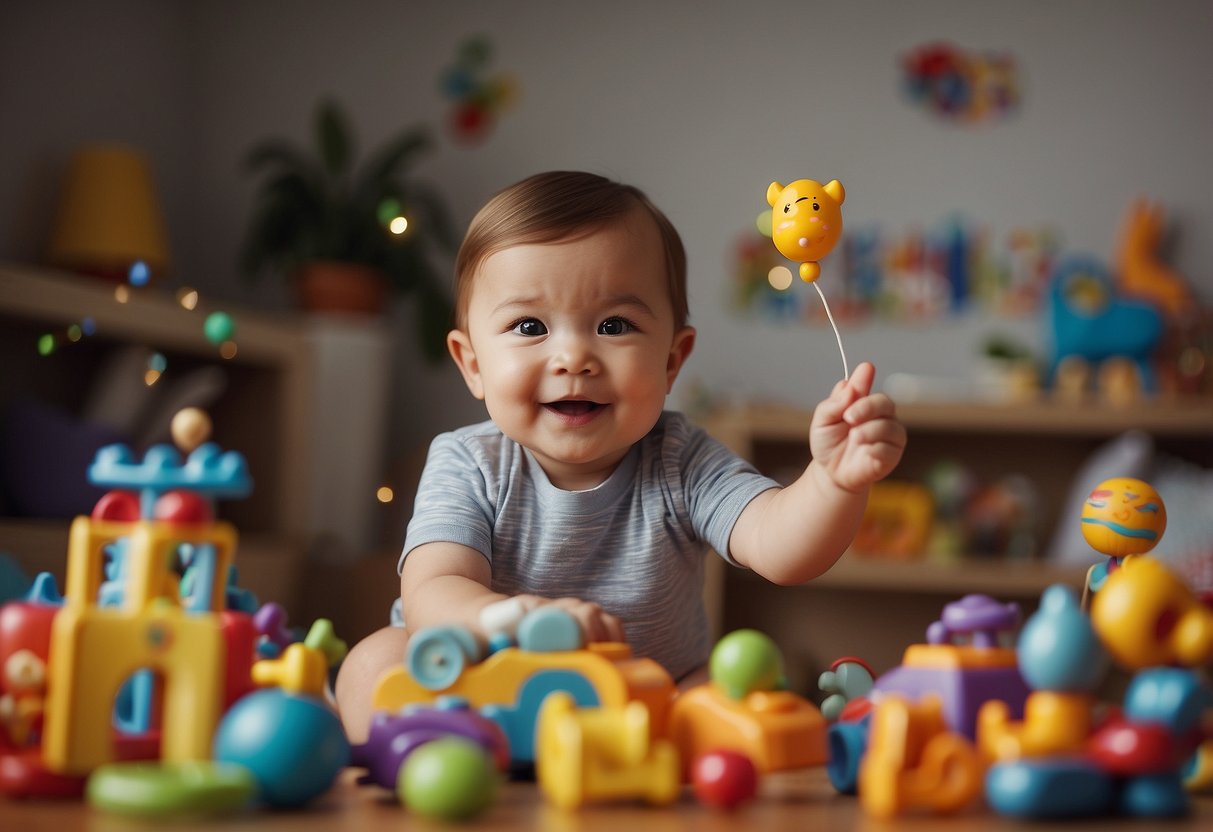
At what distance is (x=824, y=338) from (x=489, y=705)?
2.59m

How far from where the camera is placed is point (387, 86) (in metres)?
3.43

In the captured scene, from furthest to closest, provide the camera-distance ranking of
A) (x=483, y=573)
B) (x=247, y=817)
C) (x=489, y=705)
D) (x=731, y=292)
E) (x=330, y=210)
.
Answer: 1. (x=731, y=292)
2. (x=330, y=210)
3. (x=483, y=573)
4. (x=489, y=705)
5. (x=247, y=817)

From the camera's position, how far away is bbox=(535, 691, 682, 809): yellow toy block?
598 millimetres

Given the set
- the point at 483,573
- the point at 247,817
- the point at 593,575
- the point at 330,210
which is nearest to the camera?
the point at 247,817

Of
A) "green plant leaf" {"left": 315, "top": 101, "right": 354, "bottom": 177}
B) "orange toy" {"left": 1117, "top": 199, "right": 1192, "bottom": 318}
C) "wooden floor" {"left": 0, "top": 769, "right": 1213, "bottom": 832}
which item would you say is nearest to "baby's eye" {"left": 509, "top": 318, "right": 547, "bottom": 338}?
"wooden floor" {"left": 0, "top": 769, "right": 1213, "bottom": 832}

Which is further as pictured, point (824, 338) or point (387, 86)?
point (387, 86)

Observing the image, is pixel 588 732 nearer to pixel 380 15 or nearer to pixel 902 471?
pixel 902 471

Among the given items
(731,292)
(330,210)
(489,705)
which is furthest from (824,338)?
(489,705)

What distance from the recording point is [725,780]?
60cm

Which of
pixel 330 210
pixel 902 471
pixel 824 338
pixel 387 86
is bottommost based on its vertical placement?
pixel 902 471

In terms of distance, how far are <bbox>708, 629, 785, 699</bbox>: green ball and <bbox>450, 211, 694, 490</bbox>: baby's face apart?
368 millimetres

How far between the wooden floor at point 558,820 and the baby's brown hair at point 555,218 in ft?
1.70

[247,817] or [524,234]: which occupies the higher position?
[524,234]

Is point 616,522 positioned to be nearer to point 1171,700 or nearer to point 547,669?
point 547,669
